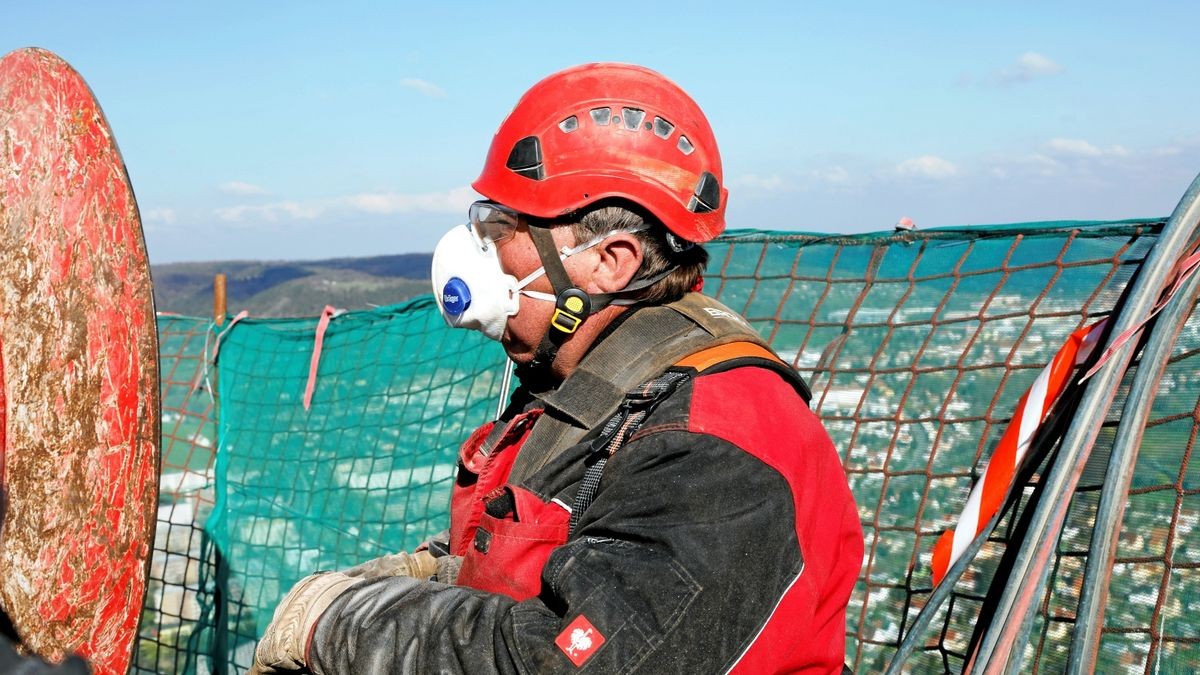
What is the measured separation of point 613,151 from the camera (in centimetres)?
229

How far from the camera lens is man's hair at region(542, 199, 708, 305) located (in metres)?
2.29

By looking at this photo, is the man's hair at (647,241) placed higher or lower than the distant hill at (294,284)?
lower

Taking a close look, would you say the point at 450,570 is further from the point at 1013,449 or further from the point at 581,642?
the point at 1013,449

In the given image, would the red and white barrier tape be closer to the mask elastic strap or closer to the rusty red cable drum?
the mask elastic strap

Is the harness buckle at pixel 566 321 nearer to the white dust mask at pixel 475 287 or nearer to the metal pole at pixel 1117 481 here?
the white dust mask at pixel 475 287

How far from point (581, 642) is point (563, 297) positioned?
0.80 metres

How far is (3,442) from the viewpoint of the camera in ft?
6.36

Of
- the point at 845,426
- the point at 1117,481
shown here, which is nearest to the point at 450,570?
the point at 1117,481

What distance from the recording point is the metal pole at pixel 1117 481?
2414 millimetres

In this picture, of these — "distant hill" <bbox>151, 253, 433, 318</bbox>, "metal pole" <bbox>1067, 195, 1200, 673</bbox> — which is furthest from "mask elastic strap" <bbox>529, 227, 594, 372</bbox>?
"distant hill" <bbox>151, 253, 433, 318</bbox>

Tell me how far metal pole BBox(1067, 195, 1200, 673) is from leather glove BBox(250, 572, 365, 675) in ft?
5.29

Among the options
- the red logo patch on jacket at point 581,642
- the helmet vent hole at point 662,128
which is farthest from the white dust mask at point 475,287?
the red logo patch on jacket at point 581,642

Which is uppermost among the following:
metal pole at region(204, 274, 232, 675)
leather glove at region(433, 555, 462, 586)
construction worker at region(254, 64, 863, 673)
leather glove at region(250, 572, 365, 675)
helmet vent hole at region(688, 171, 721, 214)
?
helmet vent hole at region(688, 171, 721, 214)

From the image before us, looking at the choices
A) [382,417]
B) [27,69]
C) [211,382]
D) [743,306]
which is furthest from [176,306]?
[27,69]
